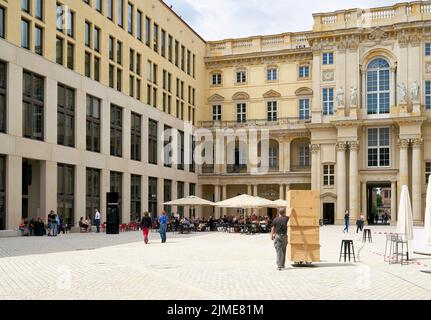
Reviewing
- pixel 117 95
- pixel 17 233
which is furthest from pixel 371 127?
pixel 17 233

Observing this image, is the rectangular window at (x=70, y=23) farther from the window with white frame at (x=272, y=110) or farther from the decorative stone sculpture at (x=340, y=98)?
the window with white frame at (x=272, y=110)

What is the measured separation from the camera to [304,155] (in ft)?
216

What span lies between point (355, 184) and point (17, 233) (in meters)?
33.8

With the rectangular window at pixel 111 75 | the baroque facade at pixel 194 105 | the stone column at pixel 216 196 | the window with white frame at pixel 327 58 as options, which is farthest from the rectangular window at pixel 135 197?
the window with white frame at pixel 327 58

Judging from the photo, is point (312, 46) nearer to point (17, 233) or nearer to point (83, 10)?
point (83, 10)

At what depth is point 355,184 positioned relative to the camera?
5809cm

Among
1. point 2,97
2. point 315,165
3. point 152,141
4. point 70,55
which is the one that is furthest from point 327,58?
point 2,97

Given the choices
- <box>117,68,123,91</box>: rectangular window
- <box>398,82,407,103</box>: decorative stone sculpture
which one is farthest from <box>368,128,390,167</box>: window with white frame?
<box>117,68,123,91</box>: rectangular window

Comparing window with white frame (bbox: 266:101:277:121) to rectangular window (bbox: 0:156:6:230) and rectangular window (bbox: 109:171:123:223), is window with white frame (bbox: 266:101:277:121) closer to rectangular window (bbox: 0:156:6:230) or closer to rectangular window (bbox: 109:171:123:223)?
rectangular window (bbox: 109:171:123:223)

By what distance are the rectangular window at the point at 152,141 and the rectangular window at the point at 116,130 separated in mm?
5524

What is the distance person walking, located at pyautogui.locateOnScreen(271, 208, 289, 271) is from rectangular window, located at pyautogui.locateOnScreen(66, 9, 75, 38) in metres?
28.9

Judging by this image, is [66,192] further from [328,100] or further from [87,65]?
[328,100]

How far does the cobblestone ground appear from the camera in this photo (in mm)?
12416
